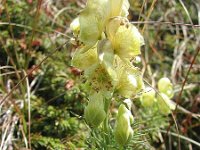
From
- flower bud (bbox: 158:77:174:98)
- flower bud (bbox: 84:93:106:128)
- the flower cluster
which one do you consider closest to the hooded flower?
the flower cluster

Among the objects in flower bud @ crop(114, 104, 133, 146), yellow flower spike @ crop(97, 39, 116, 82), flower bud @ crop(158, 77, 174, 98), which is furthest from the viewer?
flower bud @ crop(158, 77, 174, 98)

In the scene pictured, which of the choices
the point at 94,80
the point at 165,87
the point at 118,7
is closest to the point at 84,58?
the point at 94,80

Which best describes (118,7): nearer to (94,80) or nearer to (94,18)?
(94,18)

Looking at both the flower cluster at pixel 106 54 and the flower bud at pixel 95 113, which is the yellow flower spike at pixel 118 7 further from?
the flower bud at pixel 95 113

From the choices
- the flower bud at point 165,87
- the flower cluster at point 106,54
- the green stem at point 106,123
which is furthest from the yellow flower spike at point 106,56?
the flower bud at point 165,87

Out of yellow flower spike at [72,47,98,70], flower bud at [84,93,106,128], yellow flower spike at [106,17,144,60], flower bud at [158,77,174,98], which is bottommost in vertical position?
flower bud at [158,77,174,98]

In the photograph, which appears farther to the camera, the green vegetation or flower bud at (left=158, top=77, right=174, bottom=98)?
flower bud at (left=158, top=77, right=174, bottom=98)

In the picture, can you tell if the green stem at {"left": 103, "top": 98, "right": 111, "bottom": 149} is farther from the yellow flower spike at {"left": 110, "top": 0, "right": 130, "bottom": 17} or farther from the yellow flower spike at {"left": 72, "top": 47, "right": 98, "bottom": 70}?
the yellow flower spike at {"left": 110, "top": 0, "right": 130, "bottom": 17}

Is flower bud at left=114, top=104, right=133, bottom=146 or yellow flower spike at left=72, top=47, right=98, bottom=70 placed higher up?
yellow flower spike at left=72, top=47, right=98, bottom=70

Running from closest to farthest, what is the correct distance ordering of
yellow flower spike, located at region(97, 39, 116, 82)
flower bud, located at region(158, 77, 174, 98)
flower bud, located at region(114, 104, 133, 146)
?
1. yellow flower spike, located at region(97, 39, 116, 82)
2. flower bud, located at region(114, 104, 133, 146)
3. flower bud, located at region(158, 77, 174, 98)
